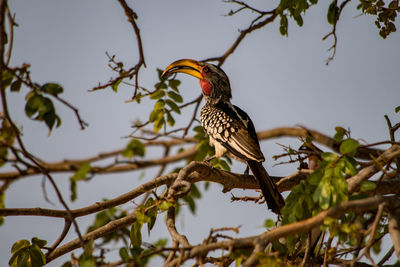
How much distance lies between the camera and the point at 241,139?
4.78 metres

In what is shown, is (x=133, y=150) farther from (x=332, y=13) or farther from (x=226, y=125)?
(x=226, y=125)

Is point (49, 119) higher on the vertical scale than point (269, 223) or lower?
higher

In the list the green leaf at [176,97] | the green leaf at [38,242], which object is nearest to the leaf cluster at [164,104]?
the green leaf at [176,97]

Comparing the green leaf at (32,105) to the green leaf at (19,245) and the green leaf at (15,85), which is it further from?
the green leaf at (19,245)

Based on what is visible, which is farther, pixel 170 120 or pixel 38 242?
pixel 170 120

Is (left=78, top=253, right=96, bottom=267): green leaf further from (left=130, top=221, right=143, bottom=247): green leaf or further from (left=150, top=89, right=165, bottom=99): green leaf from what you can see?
(left=150, top=89, right=165, bottom=99): green leaf

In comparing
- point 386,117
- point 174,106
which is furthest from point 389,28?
point 174,106

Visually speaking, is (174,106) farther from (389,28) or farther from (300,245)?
(389,28)

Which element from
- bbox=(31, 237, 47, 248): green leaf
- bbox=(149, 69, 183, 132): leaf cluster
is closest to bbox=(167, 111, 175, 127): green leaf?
bbox=(149, 69, 183, 132): leaf cluster

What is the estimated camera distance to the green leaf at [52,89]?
2.50m

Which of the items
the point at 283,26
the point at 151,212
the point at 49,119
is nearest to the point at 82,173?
the point at 49,119

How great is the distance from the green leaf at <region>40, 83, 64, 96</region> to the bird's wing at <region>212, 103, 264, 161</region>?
2274mm

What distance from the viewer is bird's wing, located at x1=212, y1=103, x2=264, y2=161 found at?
455 centimetres

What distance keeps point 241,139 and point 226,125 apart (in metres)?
0.27
